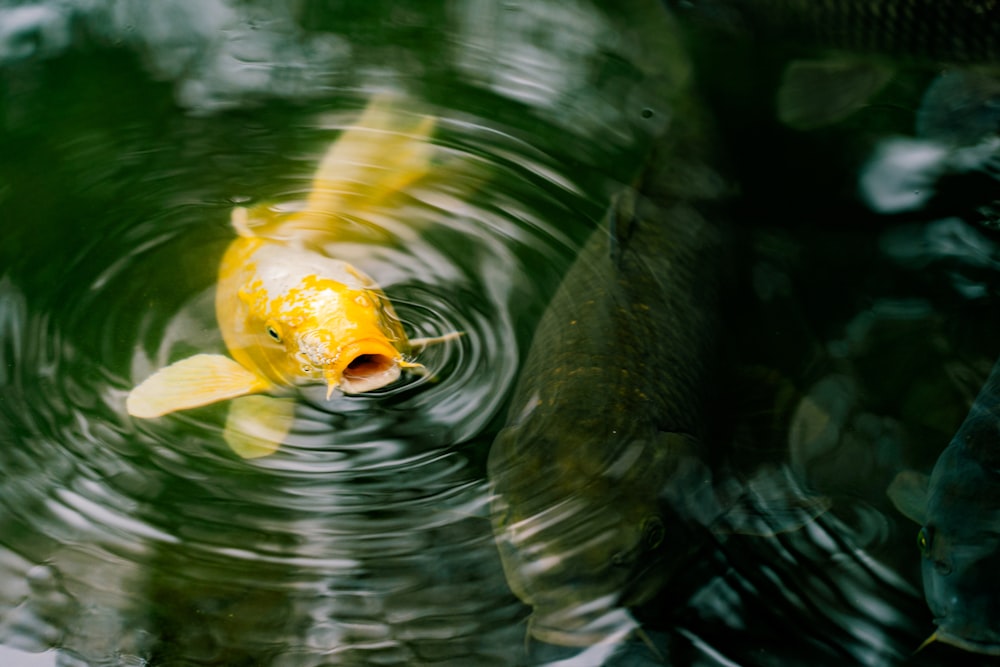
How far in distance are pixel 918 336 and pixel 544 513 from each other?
57.7 inches

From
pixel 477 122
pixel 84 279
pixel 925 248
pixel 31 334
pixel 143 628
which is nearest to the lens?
pixel 143 628

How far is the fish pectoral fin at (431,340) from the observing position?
2684mm

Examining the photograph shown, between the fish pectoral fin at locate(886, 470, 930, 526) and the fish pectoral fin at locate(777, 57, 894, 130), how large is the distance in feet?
5.63

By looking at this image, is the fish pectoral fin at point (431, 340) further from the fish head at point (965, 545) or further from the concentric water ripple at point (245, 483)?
the fish head at point (965, 545)

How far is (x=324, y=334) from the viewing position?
2.44 m

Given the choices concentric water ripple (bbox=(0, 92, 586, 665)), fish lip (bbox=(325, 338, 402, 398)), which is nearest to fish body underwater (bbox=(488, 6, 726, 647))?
concentric water ripple (bbox=(0, 92, 586, 665))

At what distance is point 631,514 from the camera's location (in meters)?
2.17

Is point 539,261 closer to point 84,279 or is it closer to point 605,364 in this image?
point 605,364

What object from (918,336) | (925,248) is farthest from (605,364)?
(925,248)

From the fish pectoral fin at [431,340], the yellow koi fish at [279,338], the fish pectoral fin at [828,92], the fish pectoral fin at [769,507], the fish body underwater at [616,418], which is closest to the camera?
the fish body underwater at [616,418]

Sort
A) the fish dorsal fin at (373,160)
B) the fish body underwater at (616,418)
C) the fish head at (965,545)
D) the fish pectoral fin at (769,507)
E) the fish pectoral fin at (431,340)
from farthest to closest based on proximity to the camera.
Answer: the fish dorsal fin at (373,160) < the fish pectoral fin at (431,340) < the fish pectoral fin at (769,507) < the fish body underwater at (616,418) < the fish head at (965,545)

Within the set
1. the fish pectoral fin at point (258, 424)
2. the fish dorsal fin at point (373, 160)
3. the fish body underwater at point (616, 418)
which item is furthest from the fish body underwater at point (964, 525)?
the fish dorsal fin at point (373, 160)

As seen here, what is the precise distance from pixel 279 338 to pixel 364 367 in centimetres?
27

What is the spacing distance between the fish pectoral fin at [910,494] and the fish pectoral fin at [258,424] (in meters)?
1.62
